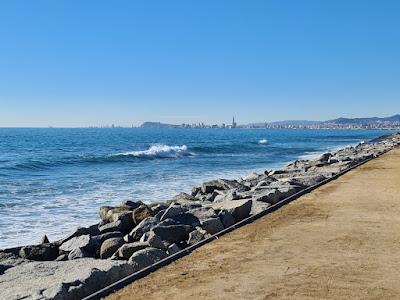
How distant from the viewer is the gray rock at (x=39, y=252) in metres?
6.68

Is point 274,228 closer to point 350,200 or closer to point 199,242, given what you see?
point 199,242

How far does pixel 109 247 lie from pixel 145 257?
1.05 metres

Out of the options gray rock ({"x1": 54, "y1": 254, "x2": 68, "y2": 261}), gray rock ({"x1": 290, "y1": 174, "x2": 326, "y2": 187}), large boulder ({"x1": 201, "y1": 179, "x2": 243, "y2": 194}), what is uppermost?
gray rock ({"x1": 290, "y1": 174, "x2": 326, "y2": 187})

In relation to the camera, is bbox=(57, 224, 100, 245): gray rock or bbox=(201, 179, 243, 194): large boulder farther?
bbox=(201, 179, 243, 194): large boulder

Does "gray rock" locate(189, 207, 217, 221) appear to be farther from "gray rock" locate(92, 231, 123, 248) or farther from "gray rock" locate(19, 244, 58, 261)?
"gray rock" locate(19, 244, 58, 261)

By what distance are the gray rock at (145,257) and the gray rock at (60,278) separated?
143 millimetres

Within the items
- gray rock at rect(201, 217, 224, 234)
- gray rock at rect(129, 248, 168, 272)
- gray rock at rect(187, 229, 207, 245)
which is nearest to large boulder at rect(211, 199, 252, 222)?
gray rock at rect(201, 217, 224, 234)

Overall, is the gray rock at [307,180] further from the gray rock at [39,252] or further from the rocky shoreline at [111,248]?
the gray rock at [39,252]

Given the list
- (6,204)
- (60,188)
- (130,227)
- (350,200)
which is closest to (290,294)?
(130,227)

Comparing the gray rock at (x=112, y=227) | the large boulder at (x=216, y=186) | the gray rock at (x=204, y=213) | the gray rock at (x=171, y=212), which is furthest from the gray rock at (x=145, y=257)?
the large boulder at (x=216, y=186)

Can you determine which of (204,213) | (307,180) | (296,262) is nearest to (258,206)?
(204,213)

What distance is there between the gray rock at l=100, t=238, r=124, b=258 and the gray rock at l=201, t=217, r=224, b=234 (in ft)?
4.29

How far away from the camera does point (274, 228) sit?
7.38 meters

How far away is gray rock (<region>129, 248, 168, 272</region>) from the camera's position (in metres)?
5.61
